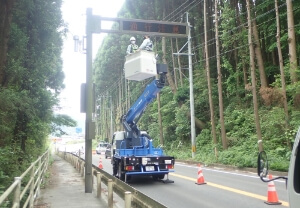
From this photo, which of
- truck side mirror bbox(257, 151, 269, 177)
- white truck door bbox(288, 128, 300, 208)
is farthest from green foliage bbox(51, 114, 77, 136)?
white truck door bbox(288, 128, 300, 208)

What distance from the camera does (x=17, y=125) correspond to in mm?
15148

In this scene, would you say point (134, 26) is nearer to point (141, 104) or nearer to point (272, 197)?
point (141, 104)

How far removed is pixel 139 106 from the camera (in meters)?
14.3

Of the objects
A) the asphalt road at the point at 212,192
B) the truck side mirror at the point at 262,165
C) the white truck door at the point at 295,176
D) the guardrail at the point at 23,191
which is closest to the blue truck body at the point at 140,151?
the asphalt road at the point at 212,192

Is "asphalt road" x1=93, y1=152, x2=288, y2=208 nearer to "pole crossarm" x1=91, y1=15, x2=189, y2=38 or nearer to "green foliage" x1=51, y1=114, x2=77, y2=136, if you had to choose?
"pole crossarm" x1=91, y1=15, x2=189, y2=38

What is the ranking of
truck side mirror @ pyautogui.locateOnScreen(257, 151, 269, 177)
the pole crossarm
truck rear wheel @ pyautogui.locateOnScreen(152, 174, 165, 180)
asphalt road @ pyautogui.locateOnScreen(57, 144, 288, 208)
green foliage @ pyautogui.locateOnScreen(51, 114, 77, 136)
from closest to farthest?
truck side mirror @ pyautogui.locateOnScreen(257, 151, 269, 177) → asphalt road @ pyautogui.locateOnScreen(57, 144, 288, 208) → the pole crossarm → truck rear wheel @ pyautogui.locateOnScreen(152, 174, 165, 180) → green foliage @ pyautogui.locateOnScreen(51, 114, 77, 136)

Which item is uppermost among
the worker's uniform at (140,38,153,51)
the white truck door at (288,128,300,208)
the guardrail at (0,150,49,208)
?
the worker's uniform at (140,38,153,51)

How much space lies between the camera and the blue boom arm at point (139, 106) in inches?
510

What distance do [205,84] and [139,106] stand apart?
17039 millimetres

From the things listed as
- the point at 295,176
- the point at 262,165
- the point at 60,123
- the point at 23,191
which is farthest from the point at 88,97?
the point at 60,123

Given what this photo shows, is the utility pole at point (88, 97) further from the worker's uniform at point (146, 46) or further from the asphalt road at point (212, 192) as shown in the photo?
the asphalt road at point (212, 192)

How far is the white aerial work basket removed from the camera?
1162 centimetres

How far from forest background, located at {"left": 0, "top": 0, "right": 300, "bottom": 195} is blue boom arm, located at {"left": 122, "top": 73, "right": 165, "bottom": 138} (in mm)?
3968

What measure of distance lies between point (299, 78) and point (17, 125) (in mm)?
15426
